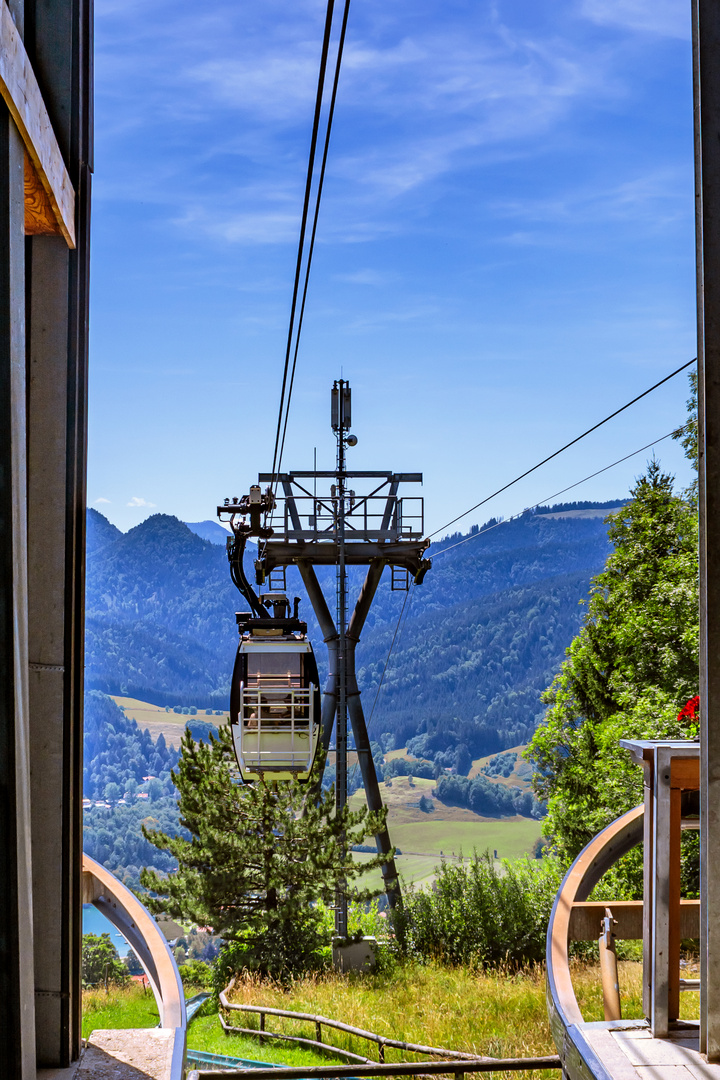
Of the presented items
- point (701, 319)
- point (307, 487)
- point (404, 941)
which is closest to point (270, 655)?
point (701, 319)

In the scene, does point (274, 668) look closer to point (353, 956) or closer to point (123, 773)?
point (353, 956)

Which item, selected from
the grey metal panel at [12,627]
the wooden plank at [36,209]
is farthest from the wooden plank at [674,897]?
the wooden plank at [36,209]

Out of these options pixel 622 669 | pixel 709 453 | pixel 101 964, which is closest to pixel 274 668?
pixel 709 453

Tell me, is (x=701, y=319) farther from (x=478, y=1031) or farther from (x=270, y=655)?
(x=478, y=1031)

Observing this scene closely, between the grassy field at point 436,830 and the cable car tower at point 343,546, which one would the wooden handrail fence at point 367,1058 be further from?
the grassy field at point 436,830

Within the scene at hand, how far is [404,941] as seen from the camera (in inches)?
698

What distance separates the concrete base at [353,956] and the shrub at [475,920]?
40.7 inches

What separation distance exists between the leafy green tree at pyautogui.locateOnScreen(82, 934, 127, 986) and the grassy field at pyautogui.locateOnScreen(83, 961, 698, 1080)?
1.71 m

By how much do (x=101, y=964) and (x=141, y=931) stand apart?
17.0m

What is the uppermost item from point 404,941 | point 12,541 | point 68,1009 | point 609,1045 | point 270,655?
point 12,541

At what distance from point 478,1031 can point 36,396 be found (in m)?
12.1

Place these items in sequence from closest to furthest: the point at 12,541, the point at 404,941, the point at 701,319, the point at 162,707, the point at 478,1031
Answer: the point at 12,541 < the point at 701,319 < the point at 478,1031 < the point at 404,941 < the point at 162,707

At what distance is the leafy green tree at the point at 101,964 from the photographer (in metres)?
18.3

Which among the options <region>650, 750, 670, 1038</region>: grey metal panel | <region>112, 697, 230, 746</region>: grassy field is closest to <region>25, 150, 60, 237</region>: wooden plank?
<region>650, 750, 670, 1038</region>: grey metal panel
